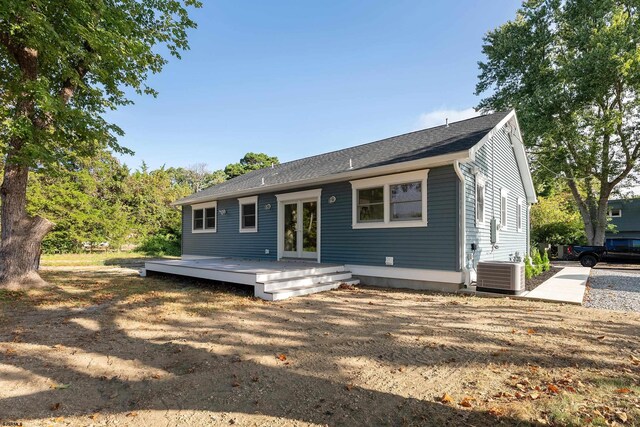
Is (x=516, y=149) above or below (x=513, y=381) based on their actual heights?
above

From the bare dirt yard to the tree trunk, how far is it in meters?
1.94

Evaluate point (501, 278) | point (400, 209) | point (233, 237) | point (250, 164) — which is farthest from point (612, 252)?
point (250, 164)

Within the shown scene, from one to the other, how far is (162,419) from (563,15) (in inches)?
994

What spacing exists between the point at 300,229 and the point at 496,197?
246 inches

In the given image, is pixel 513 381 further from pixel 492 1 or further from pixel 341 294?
pixel 492 1

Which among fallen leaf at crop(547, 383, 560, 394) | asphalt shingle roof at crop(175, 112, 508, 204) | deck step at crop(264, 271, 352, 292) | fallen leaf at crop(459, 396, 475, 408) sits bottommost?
fallen leaf at crop(459, 396, 475, 408)

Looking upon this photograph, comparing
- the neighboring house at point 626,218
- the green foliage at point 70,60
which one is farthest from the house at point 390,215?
the neighboring house at point 626,218

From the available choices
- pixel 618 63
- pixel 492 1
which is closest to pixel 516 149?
pixel 492 1

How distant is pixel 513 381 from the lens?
9.61ft

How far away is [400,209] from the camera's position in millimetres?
8367

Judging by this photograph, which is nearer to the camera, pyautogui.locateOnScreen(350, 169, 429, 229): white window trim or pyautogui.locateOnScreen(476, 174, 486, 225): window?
pyautogui.locateOnScreen(350, 169, 429, 229): white window trim

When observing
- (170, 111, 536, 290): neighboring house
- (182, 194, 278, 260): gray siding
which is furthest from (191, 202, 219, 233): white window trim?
(170, 111, 536, 290): neighboring house

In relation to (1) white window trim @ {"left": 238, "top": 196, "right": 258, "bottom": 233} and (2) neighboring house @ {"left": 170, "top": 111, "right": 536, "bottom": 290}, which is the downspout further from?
(1) white window trim @ {"left": 238, "top": 196, "right": 258, "bottom": 233}

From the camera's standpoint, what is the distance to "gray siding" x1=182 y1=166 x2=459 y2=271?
7.55 meters
